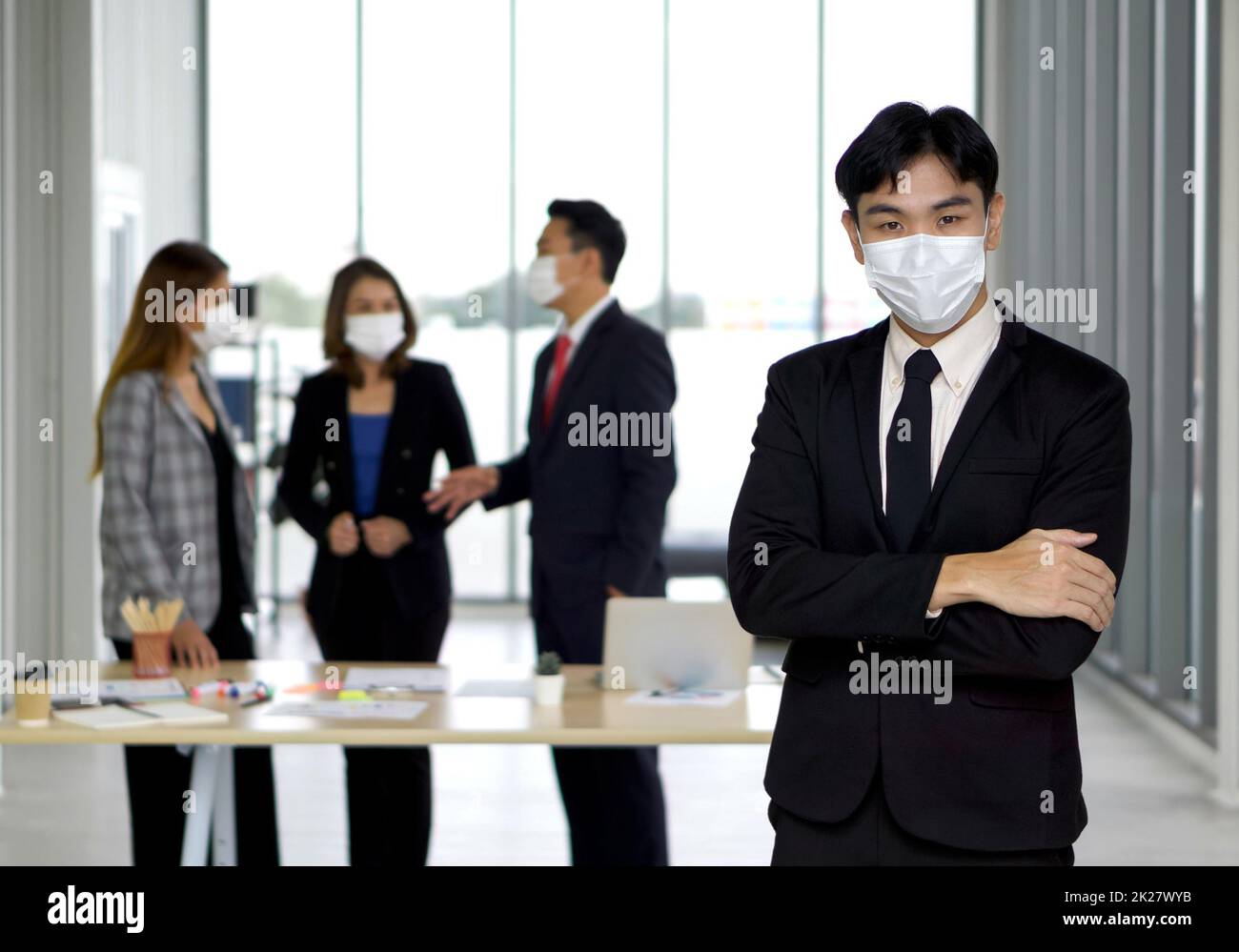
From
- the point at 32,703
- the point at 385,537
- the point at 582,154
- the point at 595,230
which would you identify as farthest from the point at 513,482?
Result: the point at 582,154

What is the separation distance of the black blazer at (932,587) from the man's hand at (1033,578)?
21 mm

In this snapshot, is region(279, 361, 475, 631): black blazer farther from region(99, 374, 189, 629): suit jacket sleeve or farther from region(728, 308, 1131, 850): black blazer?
region(728, 308, 1131, 850): black blazer

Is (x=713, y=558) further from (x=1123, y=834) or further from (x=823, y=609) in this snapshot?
(x=823, y=609)

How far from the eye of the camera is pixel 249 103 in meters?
10.6

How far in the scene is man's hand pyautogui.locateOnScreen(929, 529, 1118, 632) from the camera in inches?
74.6

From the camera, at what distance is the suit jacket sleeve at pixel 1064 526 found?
1.89 m

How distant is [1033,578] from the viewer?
1.91 metres

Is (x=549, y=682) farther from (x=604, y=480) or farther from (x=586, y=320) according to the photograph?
(x=586, y=320)

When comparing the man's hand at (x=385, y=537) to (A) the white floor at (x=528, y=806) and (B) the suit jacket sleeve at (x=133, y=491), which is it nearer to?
(B) the suit jacket sleeve at (x=133, y=491)

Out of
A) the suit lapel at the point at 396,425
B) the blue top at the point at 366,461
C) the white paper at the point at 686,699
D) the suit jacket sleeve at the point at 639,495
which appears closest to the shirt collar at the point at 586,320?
the suit jacket sleeve at the point at 639,495

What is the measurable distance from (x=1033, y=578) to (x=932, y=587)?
0.14 meters

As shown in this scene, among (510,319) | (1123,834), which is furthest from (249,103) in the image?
(1123,834)

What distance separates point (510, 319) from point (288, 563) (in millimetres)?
2572

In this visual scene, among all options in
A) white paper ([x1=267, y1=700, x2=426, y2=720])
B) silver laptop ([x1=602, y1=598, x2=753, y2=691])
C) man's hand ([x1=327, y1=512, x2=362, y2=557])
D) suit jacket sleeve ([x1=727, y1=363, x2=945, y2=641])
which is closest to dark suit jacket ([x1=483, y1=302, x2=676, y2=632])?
silver laptop ([x1=602, y1=598, x2=753, y2=691])
